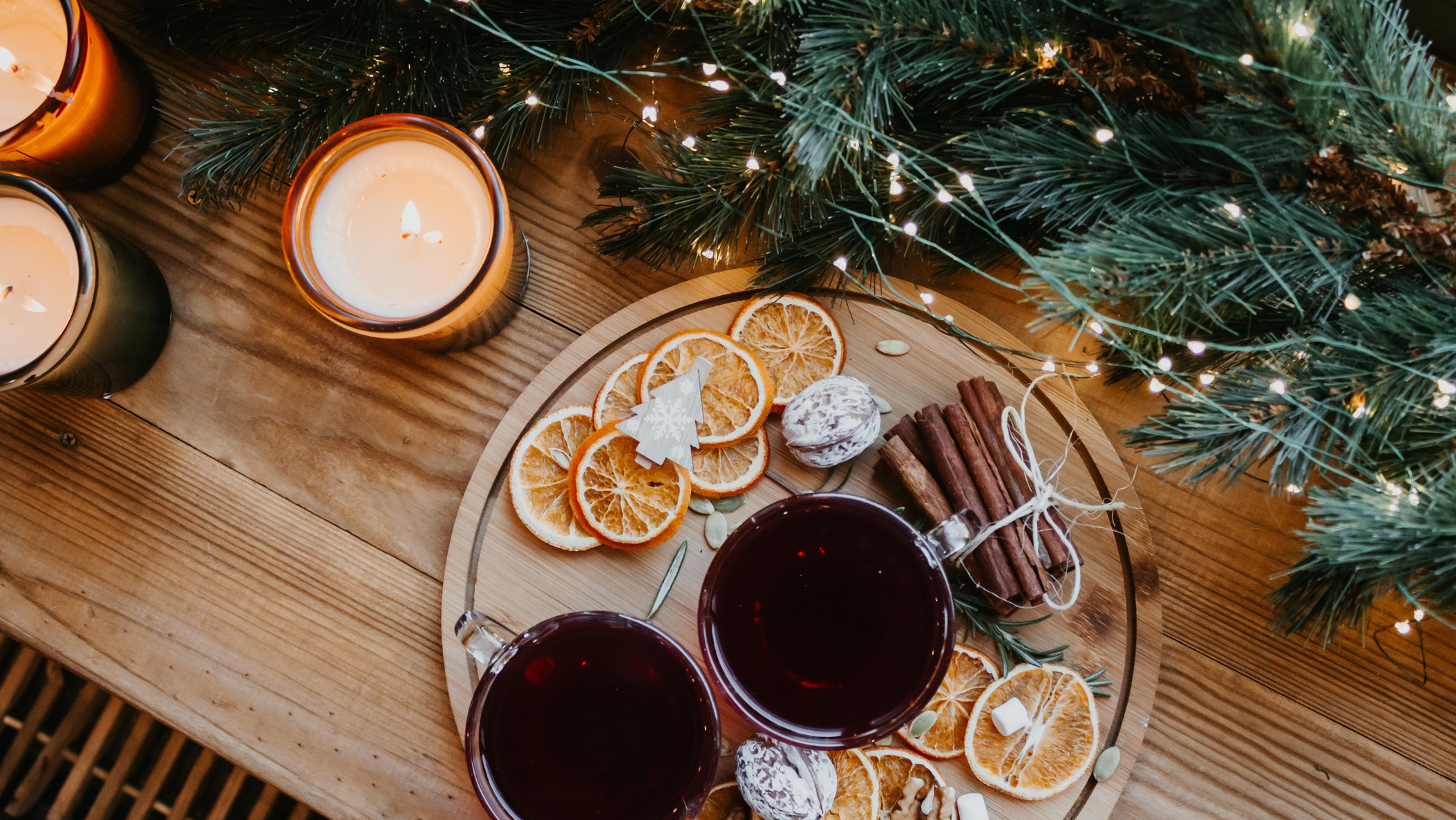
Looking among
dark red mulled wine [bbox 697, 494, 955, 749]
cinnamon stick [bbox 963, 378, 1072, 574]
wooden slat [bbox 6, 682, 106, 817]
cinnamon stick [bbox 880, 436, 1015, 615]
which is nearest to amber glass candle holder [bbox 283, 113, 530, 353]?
dark red mulled wine [bbox 697, 494, 955, 749]

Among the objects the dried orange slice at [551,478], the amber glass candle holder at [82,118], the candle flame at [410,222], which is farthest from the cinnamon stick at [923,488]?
the amber glass candle holder at [82,118]

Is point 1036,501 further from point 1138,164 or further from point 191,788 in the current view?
point 191,788

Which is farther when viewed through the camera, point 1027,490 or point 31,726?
point 31,726

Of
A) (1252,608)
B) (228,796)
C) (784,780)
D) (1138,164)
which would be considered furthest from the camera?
(228,796)

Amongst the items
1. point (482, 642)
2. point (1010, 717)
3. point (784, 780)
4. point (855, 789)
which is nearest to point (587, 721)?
point (482, 642)

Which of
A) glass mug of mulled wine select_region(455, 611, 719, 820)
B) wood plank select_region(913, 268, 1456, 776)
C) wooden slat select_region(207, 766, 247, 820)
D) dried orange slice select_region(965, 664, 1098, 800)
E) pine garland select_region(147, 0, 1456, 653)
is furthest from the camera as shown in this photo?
wooden slat select_region(207, 766, 247, 820)

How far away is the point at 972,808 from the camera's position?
4.48 feet

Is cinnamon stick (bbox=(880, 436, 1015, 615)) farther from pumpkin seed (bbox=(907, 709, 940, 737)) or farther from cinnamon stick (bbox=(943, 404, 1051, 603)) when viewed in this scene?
pumpkin seed (bbox=(907, 709, 940, 737))

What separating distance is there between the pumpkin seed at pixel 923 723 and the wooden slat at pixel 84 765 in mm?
1561

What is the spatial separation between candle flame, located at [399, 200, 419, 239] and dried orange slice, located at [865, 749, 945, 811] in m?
1.16

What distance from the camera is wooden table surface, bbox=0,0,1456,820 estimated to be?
1472 mm

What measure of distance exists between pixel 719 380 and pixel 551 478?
34 centimetres

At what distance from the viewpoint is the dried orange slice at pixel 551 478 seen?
1.41 m

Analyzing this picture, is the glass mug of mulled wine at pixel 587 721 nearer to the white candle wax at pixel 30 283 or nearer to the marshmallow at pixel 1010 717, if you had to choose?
the marshmallow at pixel 1010 717
